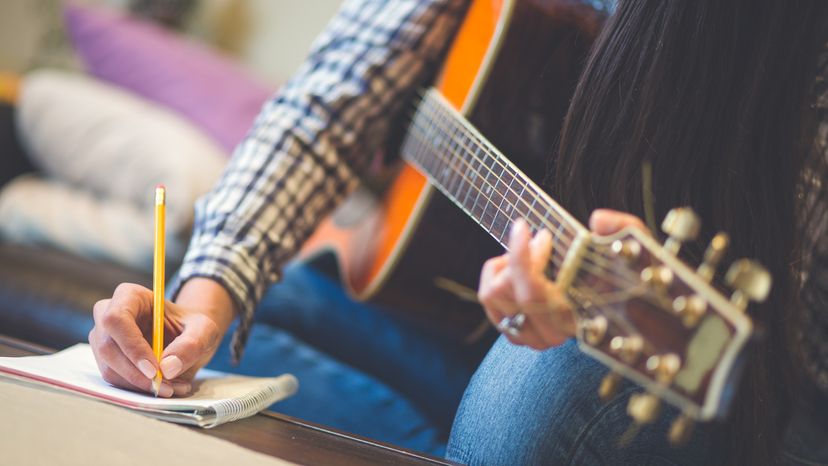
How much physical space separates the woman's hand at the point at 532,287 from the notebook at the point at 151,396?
217 millimetres

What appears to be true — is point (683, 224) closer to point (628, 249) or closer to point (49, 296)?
point (628, 249)

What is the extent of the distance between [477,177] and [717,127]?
20 centimetres

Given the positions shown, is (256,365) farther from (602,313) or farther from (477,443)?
(602,313)

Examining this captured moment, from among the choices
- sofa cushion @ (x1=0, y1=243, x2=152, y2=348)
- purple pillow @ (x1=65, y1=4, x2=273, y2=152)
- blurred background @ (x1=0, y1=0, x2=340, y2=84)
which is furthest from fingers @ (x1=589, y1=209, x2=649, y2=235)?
blurred background @ (x1=0, y1=0, x2=340, y2=84)

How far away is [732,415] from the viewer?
1.95ft

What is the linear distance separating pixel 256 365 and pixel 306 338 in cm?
11

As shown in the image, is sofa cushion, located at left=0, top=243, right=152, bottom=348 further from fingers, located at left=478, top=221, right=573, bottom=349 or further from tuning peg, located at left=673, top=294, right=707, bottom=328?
tuning peg, located at left=673, top=294, right=707, bottom=328

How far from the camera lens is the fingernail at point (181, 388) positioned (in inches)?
23.1

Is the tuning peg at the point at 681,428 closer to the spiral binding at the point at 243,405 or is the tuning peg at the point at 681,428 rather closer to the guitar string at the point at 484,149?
the guitar string at the point at 484,149

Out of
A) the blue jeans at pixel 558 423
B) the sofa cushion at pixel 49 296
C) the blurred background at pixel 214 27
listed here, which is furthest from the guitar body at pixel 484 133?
the blurred background at pixel 214 27

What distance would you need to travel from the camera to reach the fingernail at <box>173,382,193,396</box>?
0.59 meters

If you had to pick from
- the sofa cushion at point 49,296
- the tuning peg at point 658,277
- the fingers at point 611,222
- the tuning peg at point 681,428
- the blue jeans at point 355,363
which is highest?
the fingers at point 611,222

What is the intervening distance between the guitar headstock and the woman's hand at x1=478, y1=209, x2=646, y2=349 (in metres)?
0.01

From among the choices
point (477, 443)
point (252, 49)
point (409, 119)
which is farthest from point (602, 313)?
point (252, 49)
